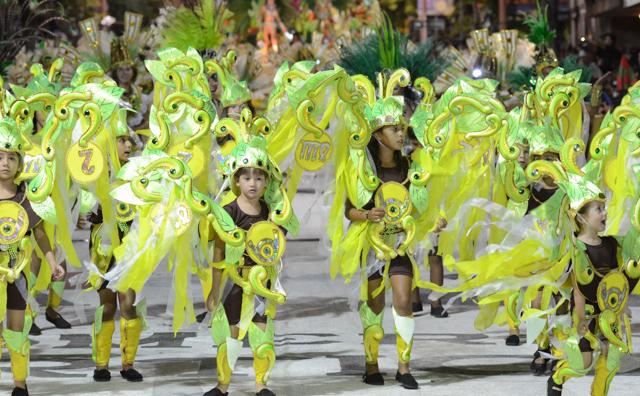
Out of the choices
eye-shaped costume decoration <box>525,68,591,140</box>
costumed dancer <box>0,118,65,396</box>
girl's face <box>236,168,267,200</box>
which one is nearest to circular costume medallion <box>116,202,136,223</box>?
costumed dancer <box>0,118,65,396</box>

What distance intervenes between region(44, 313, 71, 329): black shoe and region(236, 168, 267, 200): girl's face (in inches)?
148

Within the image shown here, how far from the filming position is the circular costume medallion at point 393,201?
9.77 meters

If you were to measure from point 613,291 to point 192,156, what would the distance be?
3262 mm

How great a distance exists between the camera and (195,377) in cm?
989

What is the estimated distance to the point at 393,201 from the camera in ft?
32.1

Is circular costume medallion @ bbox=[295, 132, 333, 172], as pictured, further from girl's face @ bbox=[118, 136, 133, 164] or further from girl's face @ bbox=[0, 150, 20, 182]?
A: girl's face @ bbox=[0, 150, 20, 182]

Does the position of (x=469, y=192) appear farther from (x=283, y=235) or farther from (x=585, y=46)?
(x=585, y=46)

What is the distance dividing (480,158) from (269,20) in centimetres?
2642

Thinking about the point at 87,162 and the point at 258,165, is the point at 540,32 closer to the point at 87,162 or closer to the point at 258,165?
the point at 87,162

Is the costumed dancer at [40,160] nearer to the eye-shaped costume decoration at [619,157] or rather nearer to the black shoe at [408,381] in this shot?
the black shoe at [408,381]

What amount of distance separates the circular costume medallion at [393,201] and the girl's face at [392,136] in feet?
0.80

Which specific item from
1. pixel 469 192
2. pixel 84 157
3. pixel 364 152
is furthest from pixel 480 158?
pixel 84 157

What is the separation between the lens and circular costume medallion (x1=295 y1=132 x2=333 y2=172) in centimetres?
974

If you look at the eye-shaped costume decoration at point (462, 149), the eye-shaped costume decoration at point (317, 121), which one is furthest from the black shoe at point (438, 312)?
the eye-shaped costume decoration at point (317, 121)
